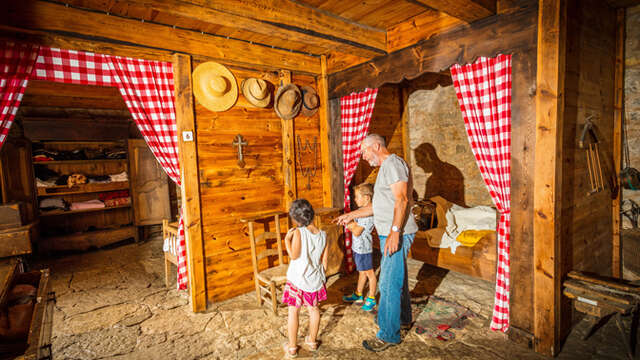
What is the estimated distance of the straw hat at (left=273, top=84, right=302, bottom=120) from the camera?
3.82m

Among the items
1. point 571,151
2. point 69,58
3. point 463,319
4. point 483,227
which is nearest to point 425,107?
point 483,227

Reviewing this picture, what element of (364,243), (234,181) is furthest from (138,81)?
(364,243)

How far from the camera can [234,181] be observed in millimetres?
3609

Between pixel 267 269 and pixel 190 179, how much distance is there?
50.3 inches

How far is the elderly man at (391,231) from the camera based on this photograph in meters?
2.45

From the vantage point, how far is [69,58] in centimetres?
272

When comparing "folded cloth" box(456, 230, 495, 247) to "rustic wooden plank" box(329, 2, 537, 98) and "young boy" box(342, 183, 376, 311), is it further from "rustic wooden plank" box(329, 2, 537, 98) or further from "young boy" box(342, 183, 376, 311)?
"rustic wooden plank" box(329, 2, 537, 98)

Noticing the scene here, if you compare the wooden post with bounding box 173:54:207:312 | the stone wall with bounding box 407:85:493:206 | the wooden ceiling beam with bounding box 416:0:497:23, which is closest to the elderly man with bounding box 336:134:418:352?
the wooden ceiling beam with bounding box 416:0:497:23

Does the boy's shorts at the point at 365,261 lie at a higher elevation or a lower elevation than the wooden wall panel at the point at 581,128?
lower

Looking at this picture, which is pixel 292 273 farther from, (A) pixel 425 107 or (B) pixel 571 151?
(A) pixel 425 107

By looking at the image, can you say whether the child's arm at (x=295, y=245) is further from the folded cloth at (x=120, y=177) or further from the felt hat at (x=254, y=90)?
the folded cloth at (x=120, y=177)

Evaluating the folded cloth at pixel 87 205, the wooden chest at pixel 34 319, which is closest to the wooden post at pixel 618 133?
the wooden chest at pixel 34 319

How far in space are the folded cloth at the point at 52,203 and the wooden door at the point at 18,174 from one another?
4.5 inches

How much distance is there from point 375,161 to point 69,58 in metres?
2.85
